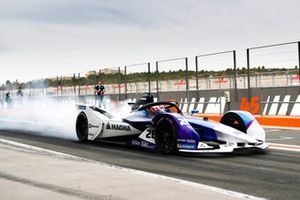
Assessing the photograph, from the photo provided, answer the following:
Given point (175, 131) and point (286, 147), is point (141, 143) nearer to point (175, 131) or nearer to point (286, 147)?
point (175, 131)

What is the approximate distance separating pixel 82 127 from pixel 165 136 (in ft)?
11.5

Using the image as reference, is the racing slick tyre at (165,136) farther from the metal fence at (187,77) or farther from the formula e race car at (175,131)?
the metal fence at (187,77)

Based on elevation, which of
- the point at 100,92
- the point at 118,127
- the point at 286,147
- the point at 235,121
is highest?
the point at 100,92

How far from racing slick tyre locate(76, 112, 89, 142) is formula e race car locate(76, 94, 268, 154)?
40 cm

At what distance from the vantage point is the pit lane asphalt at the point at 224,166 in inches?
263

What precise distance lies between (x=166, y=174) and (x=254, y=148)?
2753 mm

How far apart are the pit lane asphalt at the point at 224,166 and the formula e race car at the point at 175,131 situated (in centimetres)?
22

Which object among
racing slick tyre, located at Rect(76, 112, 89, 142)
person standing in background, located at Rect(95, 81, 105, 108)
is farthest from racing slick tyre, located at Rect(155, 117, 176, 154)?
person standing in background, located at Rect(95, 81, 105, 108)

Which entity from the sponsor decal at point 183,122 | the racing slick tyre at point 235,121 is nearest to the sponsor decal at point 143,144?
the sponsor decal at point 183,122

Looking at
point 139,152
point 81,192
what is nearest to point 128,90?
point 139,152

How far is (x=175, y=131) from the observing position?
31.2 feet

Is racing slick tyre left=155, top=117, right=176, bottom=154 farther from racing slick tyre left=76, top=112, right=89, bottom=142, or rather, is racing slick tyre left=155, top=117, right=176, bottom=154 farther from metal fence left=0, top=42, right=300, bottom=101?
metal fence left=0, top=42, right=300, bottom=101

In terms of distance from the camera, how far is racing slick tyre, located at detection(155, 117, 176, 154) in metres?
9.70

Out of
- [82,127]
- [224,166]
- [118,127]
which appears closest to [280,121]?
[82,127]
